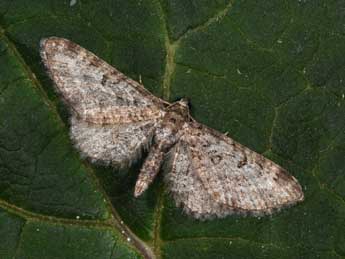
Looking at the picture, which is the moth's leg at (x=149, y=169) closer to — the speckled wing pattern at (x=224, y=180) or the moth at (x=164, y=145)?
the moth at (x=164, y=145)

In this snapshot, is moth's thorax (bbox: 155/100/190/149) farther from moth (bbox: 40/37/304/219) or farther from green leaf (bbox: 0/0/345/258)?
green leaf (bbox: 0/0/345/258)

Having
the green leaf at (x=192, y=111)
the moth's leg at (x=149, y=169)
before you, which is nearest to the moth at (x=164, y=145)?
the moth's leg at (x=149, y=169)

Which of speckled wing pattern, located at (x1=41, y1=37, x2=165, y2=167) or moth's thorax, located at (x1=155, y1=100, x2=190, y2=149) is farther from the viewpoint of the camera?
moth's thorax, located at (x1=155, y1=100, x2=190, y2=149)

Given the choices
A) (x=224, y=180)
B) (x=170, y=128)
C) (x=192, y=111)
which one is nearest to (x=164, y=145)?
(x=170, y=128)

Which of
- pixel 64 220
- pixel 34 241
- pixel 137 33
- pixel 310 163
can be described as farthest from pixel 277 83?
pixel 34 241

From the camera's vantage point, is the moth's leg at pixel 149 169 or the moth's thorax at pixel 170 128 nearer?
the moth's leg at pixel 149 169

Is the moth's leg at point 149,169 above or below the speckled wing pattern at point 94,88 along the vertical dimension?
below

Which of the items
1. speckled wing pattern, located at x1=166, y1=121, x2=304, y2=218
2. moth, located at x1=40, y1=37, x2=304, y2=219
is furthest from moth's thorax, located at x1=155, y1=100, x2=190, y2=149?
speckled wing pattern, located at x1=166, y1=121, x2=304, y2=218

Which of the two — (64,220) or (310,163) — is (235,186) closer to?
(310,163)
